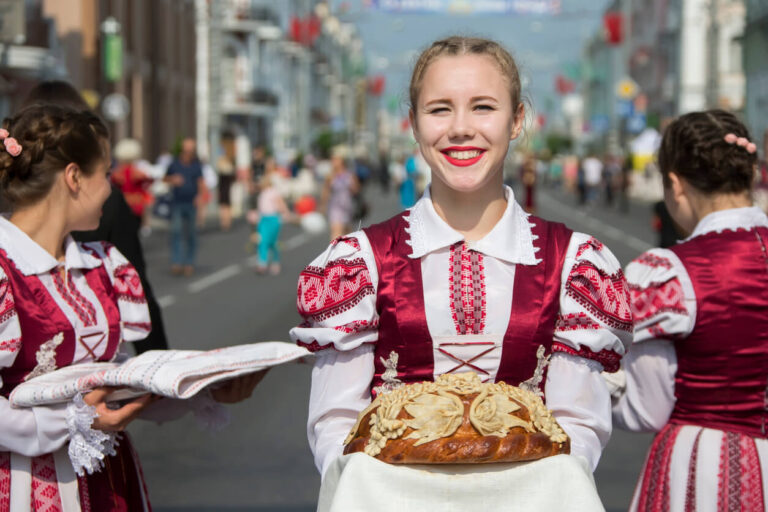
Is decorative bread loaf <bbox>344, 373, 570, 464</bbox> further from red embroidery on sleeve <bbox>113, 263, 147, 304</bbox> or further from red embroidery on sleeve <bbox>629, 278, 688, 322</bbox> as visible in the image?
red embroidery on sleeve <bbox>113, 263, 147, 304</bbox>

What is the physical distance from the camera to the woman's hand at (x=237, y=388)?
334cm

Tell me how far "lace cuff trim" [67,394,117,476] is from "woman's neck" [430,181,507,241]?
105cm

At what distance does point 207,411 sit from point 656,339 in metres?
1.26

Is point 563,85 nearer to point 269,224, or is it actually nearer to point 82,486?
point 269,224

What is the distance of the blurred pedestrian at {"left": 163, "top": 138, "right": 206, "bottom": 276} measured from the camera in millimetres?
18469

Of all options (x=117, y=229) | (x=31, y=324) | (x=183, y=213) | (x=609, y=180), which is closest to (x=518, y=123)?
(x=31, y=324)

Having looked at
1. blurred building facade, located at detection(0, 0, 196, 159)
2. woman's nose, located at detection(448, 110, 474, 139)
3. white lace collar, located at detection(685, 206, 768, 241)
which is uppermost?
blurred building facade, located at detection(0, 0, 196, 159)

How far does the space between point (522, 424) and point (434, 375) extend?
38 centimetres

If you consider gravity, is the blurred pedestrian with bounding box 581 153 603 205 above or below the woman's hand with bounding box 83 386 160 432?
below

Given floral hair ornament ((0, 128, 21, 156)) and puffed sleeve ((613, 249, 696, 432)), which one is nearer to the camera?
floral hair ornament ((0, 128, 21, 156))

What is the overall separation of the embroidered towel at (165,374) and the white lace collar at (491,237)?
0.41 m

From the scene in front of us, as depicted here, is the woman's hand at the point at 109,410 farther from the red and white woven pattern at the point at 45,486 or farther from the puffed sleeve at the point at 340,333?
the puffed sleeve at the point at 340,333

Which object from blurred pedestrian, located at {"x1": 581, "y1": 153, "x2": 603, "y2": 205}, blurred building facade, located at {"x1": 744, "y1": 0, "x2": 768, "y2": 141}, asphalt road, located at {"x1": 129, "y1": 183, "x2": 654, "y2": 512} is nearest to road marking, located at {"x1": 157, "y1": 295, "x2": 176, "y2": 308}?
asphalt road, located at {"x1": 129, "y1": 183, "x2": 654, "y2": 512}

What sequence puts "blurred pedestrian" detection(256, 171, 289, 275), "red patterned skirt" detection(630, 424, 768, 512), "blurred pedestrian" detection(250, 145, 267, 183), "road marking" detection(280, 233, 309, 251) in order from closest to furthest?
"red patterned skirt" detection(630, 424, 768, 512) < "blurred pedestrian" detection(256, 171, 289, 275) < "road marking" detection(280, 233, 309, 251) < "blurred pedestrian" detection(250, 145, 267, 183)
